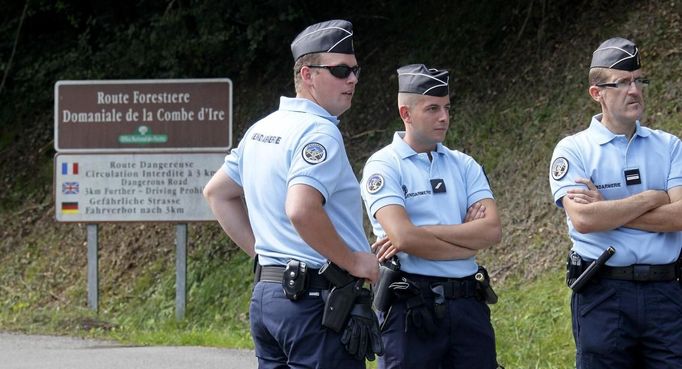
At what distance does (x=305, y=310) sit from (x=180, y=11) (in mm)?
11711

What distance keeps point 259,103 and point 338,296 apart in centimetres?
1205

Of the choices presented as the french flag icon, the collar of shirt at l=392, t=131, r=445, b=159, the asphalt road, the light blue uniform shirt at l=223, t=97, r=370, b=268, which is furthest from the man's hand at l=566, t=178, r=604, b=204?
the french flag icon

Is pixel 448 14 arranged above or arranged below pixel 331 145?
above

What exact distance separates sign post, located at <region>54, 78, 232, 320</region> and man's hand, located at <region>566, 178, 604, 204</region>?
302 inches

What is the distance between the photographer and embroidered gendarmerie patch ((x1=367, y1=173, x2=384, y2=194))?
17.9ft

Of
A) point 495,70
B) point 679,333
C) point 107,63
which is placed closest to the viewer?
point 679,333

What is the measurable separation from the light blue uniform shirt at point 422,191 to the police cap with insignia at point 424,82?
260mm

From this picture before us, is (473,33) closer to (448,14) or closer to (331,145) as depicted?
(448,14)

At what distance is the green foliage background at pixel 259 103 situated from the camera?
1160 centimetres

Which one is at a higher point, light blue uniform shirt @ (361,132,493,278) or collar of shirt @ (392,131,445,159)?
collar of shirt @ (392,131,445,159)

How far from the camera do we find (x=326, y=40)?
4.64 metres

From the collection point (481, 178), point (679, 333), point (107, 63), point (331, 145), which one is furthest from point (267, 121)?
point (107, 63)

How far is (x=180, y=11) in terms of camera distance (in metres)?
15.6

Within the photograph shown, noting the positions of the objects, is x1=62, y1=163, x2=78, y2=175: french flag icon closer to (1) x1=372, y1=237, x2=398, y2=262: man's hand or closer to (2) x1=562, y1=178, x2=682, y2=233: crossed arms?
(1) x1=372, y1=237, x2=398, y2=262: man's hand
